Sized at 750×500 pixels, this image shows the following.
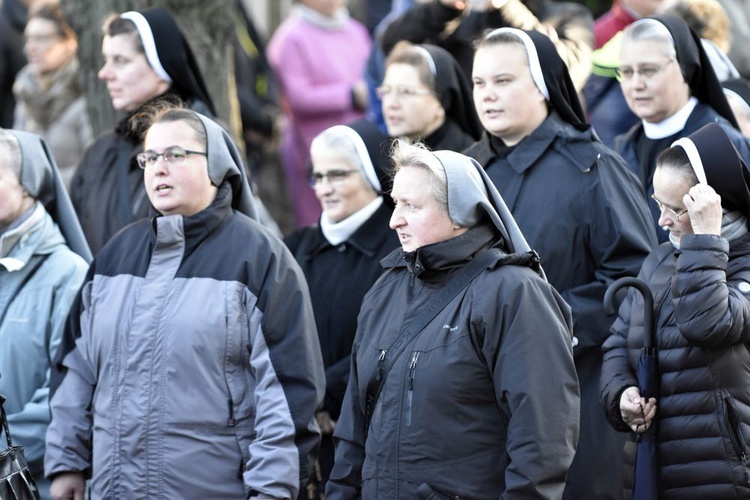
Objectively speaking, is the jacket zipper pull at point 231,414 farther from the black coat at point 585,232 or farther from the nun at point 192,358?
the black coat at point 585,232

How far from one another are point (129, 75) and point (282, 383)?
233 cm

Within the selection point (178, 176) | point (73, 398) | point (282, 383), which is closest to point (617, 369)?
point (282, 383)

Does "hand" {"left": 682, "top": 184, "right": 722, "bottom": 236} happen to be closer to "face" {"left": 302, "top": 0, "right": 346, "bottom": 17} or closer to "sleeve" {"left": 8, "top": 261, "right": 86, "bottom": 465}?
"sleeve" {"left": 8, "top": 261, "right": 86, "bottom": 465}

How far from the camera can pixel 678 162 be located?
17.9ft

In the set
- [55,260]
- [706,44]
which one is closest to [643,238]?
[706,44]

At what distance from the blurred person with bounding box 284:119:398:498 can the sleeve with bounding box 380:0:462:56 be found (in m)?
1.60

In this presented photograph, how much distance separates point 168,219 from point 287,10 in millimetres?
9685

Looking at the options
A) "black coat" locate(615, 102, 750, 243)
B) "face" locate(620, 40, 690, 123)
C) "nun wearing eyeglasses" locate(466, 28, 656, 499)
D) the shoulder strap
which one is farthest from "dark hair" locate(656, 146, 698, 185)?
"face" locate(620, 40, 690, 123)

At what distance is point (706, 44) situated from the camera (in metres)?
7.31

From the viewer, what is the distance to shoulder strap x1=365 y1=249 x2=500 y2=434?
192 inches

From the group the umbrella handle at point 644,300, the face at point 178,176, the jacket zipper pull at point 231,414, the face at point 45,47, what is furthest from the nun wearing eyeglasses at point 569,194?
the face at point 45,47

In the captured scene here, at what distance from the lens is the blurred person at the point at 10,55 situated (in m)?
11.1

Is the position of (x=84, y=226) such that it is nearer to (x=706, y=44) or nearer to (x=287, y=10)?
(x=706, y=44)

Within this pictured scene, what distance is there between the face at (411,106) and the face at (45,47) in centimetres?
346
